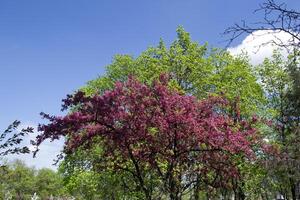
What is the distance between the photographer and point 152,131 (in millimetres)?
16453

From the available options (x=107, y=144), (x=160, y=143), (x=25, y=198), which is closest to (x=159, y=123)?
(x=160, y=143)

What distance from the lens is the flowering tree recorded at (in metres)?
15.1

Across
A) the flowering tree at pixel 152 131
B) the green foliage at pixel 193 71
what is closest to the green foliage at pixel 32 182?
the green foliage at pixel 193 71

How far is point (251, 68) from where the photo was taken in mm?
39031

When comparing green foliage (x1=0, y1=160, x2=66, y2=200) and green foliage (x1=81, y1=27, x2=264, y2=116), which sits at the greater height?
green foliage (x1=0, y1=160, x2=66, y2=200)

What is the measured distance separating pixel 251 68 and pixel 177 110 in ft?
78.6

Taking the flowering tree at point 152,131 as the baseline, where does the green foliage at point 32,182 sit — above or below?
above

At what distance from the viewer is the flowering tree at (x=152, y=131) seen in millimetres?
15070

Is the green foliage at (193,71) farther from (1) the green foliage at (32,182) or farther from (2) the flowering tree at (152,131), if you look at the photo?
(1) the green foliage at (32,182)

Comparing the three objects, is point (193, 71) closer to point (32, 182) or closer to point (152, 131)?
point (152, 131)

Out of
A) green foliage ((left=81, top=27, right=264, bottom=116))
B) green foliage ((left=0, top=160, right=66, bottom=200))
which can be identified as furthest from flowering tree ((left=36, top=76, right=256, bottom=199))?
green foliage ((left=0, top=160, right=66, bottom=200))

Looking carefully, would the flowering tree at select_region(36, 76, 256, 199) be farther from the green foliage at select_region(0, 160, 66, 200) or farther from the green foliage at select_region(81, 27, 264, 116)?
the green foliage at select_region(0, 160, 66, 200)

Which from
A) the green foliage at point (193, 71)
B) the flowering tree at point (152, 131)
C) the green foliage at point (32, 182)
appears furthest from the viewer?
the green foliage at point (32, 182)

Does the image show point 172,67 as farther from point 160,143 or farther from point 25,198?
point 25,198
